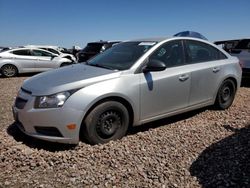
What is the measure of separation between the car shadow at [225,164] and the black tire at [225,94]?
1445mm

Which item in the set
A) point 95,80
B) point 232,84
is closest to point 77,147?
point 95,80

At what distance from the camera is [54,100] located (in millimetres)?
3764

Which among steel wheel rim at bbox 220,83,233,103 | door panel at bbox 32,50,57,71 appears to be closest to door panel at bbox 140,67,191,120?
steel wheel rim at bbox 220,83,233,103

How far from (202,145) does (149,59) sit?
1515 mm

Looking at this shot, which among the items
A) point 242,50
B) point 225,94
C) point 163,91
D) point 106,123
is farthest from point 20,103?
point 242,50

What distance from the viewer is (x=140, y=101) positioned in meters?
4.35

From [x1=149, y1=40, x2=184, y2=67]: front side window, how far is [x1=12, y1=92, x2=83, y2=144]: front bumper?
5.38 ft

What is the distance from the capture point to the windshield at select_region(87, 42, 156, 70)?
179 inches

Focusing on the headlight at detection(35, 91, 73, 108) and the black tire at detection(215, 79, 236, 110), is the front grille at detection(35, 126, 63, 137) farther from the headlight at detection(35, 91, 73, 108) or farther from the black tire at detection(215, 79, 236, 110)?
the black tire at detection(215, 79, 236, 110)

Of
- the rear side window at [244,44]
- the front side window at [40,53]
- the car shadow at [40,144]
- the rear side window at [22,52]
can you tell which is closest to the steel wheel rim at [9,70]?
the rear side window at [22,52]

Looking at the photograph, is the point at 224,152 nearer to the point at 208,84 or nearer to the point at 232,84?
the point at 208,84

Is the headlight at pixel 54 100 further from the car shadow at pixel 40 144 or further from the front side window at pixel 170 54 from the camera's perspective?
the front side window at pixel 170 54

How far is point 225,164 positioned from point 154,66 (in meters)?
1.68

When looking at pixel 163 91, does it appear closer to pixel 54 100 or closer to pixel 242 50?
pixel 54 100
